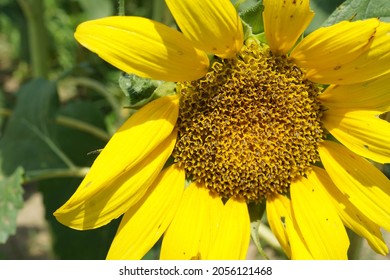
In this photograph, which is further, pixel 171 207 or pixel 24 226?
pixel 24 226

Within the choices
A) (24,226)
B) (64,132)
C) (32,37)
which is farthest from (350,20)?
(24,226)

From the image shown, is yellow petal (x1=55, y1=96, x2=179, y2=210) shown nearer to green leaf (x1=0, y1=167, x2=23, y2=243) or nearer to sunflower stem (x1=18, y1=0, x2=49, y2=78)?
green leaf (x1=0, y1=167, x2=23, y2=243)

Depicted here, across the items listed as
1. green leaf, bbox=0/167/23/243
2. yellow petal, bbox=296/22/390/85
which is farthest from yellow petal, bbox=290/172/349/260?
green leaf, bbox=0/167/23/243

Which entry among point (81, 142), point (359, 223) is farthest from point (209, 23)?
point (81, 142)

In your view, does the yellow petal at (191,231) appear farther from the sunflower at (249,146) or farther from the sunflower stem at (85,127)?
the sunflower stem at (85,127)

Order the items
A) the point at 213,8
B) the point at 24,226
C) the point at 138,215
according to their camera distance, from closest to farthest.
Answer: the point at 213,8
the point at 138,215
the point at 24,226

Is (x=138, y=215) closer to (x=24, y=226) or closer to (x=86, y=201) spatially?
(x=86, y=201)

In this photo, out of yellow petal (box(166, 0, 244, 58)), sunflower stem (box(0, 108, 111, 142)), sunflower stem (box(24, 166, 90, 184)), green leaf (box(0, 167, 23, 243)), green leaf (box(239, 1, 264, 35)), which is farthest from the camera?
sunflower stem (box(0, 108, 111, 142))
